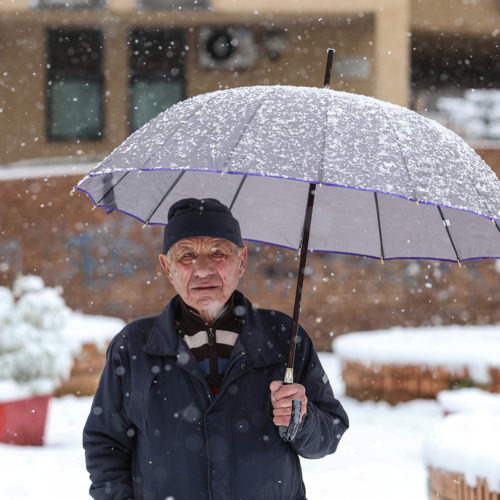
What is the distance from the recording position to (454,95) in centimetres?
1983

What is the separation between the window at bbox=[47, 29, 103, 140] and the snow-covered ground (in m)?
9.30

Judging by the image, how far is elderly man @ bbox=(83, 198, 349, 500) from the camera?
2506 mm

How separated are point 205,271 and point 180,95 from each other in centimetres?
1573

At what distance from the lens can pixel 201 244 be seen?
8.71ft

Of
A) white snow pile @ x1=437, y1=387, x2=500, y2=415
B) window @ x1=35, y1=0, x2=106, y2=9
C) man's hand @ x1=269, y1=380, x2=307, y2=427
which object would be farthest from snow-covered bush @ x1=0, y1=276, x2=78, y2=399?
window @ x1=35, y1=0, x2=106, y2=9

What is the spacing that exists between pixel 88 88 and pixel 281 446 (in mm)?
16150

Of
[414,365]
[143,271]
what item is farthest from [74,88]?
[414,365]

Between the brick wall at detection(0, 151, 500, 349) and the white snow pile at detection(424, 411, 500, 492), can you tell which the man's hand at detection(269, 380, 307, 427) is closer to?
the white snow pile at detection(424, 411, 500, 492)

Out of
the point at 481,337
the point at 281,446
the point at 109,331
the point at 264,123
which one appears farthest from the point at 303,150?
the point at 481,337

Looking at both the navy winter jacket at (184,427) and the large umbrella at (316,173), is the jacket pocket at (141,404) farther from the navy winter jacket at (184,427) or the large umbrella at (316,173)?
the large umbrella at (316,173)

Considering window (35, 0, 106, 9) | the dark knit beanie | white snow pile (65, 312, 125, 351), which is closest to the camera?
the dark knit beanie

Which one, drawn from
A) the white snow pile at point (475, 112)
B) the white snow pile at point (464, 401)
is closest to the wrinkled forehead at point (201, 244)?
the white snow pile at point (464, 401)

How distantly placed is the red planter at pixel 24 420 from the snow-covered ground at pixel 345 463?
0.10 metres

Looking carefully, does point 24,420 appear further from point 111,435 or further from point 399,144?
point 399,144
